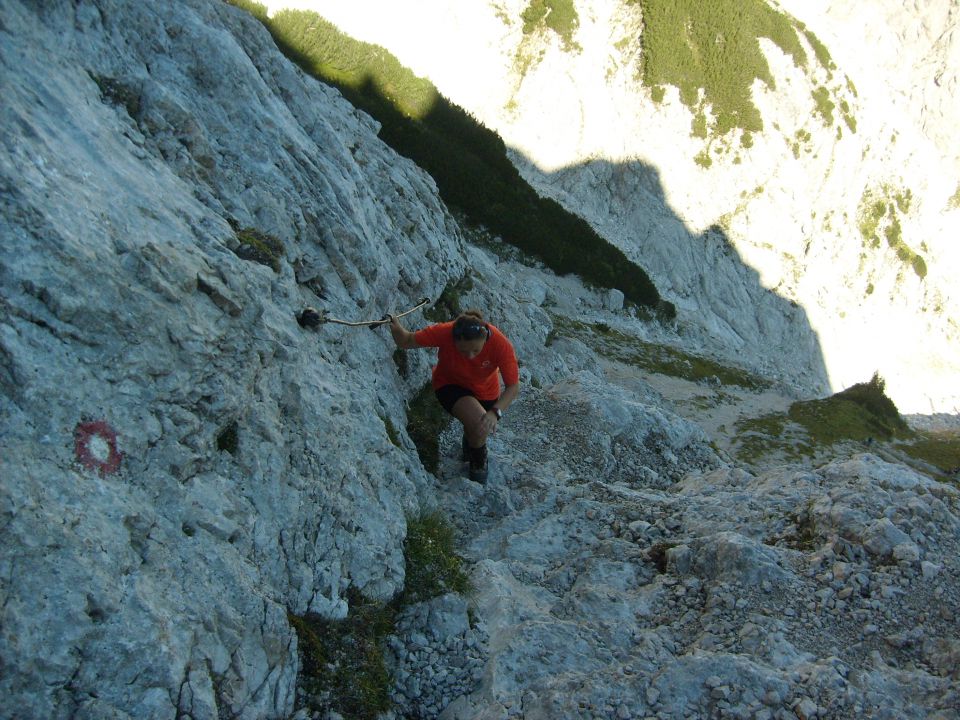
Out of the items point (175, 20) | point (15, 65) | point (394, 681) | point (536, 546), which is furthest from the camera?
point (175, 20)

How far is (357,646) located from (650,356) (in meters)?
20.0

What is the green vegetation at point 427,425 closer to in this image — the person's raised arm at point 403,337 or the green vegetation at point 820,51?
the person's raised arm at point 403,337

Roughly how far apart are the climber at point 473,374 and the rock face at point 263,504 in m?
0.85

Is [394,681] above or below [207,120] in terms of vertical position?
below

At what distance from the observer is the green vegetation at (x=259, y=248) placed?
6.68 m

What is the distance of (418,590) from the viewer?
18.9ft

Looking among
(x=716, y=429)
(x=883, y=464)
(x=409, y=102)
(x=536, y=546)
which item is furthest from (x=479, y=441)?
(x=409, y=102)

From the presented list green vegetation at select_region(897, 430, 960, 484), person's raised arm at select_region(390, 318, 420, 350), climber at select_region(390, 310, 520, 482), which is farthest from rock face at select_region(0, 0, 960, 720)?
green vegetation at select_region(897, 430, 960, 484)

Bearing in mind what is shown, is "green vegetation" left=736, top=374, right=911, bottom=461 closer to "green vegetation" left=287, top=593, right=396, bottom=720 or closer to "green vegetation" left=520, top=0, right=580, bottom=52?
"green vegetation" left=287, top=593, right=396, bottom=720

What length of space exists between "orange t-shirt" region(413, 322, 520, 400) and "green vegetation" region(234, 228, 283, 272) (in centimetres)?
189

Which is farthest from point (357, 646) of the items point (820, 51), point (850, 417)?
point (820, 51)

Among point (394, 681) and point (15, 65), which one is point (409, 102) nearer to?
point (15, 65)

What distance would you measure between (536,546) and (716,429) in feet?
42.9

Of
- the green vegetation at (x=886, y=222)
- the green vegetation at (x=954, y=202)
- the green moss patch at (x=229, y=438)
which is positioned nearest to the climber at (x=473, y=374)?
the green moss patch at (x=229, y=438)
